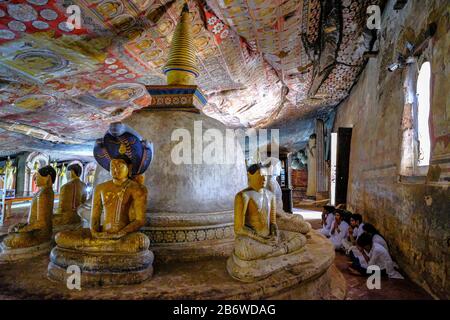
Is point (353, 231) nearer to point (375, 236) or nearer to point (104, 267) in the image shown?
point (375, 236)

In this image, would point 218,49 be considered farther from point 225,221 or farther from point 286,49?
point 225,221

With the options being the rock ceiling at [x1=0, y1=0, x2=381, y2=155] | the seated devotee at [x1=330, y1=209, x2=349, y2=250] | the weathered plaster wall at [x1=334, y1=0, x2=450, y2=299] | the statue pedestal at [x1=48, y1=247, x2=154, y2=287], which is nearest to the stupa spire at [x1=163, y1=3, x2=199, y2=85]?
the rock ceiling at [x1=0, y1=0, x2=381, y2=155]

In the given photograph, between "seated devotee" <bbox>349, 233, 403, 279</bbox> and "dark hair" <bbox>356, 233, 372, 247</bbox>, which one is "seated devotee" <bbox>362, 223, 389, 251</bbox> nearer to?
"dark hair" <bbox>356, 233, 372, 247</bbox>

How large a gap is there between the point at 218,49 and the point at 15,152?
1057cm

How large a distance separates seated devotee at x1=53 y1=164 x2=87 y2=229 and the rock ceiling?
3.02 metres

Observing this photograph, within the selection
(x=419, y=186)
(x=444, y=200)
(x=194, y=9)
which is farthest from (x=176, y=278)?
(x=194, y=9)

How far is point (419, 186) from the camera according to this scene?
11.0 feet

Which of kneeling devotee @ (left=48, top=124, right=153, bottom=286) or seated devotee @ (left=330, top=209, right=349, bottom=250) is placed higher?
kneeling devotee @ (left=48, top=124, right=153, bottom=286)

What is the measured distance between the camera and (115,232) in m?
2.38

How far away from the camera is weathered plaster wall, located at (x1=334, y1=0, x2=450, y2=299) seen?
2824mm

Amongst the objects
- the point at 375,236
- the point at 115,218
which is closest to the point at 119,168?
the point at 115,218

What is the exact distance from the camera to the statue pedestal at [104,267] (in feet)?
7.11

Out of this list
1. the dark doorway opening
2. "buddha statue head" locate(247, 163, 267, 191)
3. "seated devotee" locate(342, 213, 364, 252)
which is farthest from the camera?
the dark doorway opening
